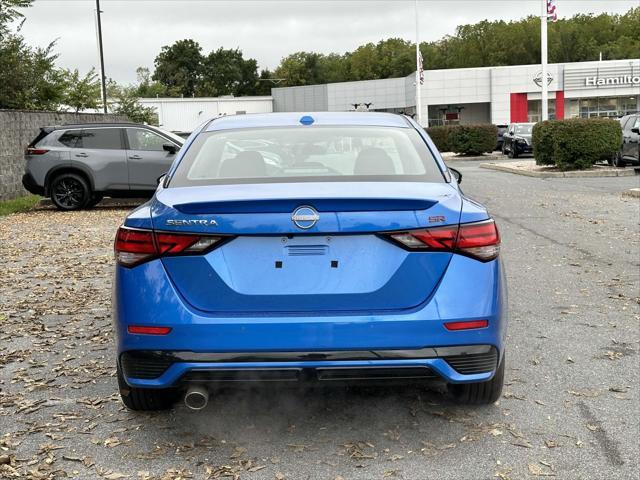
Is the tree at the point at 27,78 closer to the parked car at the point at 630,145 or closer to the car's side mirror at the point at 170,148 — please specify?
the car's side mirror at the point at 170,148

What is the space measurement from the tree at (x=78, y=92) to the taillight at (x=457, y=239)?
25704 millimetres

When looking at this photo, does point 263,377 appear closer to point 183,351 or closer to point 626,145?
point 183,351

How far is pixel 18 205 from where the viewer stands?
16922mm

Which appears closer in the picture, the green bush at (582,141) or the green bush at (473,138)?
the green bush at (582,141)

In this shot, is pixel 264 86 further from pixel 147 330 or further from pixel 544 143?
pixel 147 330

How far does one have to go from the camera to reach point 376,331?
339 centimetres

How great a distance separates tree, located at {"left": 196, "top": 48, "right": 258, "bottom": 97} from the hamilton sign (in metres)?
83.1

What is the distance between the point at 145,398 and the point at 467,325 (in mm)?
1793

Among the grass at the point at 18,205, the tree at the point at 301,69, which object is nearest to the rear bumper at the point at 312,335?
the grass at the point at 18,205

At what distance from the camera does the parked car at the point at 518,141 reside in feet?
108

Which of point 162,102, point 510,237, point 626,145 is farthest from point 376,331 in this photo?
point 162,102

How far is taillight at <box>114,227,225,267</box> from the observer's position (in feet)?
11.4

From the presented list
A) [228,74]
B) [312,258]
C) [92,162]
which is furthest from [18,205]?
[228,74]

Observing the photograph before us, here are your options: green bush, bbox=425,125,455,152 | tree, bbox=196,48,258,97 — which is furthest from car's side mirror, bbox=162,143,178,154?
tree, bbox=196,48,258,97
